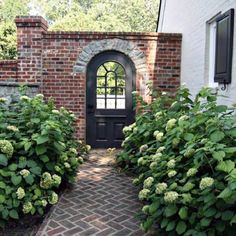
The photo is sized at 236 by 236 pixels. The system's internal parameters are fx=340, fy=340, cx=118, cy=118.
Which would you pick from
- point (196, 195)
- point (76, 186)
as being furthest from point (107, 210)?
point (196, 195)

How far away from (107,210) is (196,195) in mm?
1470

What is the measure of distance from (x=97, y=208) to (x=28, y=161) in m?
1.00

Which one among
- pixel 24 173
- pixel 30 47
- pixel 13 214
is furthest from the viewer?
pixel 30 47

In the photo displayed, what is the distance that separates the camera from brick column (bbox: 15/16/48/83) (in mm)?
6625

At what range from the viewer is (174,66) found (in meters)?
6.93

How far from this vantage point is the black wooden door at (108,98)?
7.02 metres

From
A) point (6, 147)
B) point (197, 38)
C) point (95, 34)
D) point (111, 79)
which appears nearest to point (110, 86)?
point (111, 79)

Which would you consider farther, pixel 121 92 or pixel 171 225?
pixel 121 92

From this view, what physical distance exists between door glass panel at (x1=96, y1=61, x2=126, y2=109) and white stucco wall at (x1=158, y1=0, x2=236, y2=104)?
4.25 ft

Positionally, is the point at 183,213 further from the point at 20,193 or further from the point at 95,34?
the point at 95,34

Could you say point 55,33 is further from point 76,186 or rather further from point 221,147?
point 221,147

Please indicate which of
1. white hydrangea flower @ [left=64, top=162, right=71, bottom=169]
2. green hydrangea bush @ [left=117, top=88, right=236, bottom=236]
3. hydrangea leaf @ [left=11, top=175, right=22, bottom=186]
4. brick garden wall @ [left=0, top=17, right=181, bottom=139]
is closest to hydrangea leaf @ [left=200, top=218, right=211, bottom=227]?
green hydrangea bush @ [left=117, top=88, right=236, bottom=236]

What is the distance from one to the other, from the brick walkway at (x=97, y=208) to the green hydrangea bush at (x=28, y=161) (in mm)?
259

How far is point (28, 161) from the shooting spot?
11.3 feet
